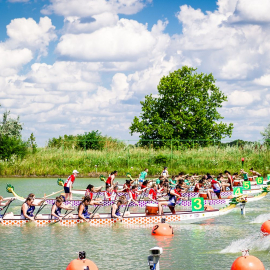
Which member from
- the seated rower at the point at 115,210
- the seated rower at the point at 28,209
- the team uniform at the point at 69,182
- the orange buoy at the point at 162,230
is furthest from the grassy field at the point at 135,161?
the orange buoy at the point at 162,230

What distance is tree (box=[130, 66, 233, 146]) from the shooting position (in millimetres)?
57094

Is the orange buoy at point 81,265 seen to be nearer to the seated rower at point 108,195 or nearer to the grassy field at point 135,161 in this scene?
the seated rower at point 108,195

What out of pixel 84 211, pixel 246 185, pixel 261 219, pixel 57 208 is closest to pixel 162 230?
pixel 84 211

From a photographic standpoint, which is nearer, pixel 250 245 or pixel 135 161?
pixel 250 245

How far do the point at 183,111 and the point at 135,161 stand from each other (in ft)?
42.8

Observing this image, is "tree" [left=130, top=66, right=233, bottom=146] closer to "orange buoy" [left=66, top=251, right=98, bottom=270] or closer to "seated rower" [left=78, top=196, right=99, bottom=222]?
"seated rower" [left=78, top=196, right=99, bottom=222]

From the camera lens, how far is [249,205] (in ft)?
90.5

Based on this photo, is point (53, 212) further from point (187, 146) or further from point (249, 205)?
point (187, 146)

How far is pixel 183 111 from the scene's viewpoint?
5788 centimetres

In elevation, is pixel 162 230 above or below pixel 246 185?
below

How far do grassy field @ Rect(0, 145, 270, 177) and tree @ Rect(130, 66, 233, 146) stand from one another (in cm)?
816

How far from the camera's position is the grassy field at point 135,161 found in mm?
45531

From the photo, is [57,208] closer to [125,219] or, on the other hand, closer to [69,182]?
[125,219]

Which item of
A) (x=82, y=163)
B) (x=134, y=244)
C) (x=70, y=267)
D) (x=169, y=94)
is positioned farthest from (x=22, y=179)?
(x=70, y=267)
